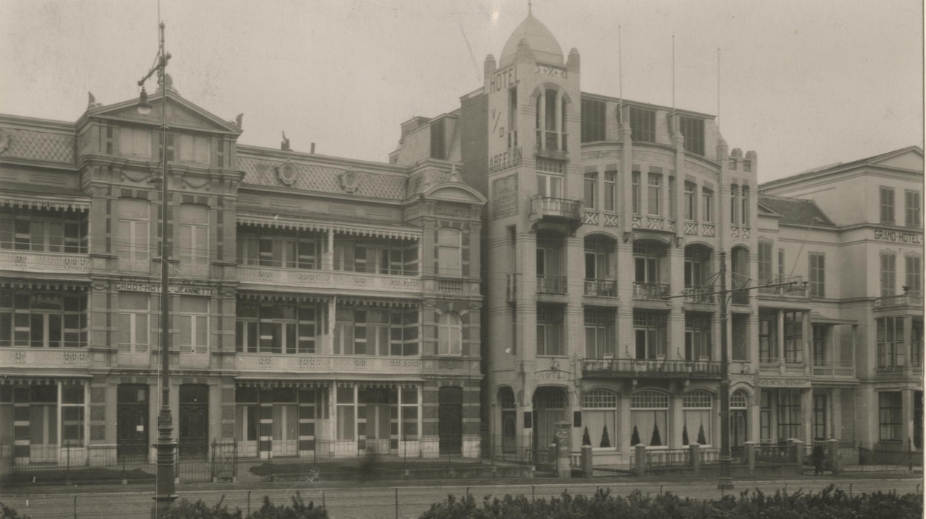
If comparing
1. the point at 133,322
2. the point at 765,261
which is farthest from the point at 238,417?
the point at 765,261

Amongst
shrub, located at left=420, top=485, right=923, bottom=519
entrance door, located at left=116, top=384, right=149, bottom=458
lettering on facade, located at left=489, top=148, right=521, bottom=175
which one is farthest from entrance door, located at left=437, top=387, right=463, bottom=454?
shrub, located at left=420, top=485, right=923, bottom=519

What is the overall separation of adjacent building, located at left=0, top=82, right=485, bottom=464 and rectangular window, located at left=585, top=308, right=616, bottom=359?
20.3 feet

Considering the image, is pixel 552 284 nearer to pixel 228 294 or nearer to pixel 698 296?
pixel 698 296

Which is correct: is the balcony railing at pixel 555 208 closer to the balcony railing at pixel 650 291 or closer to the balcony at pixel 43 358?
the balcony railing at pixel 650 291

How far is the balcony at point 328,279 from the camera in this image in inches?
1764

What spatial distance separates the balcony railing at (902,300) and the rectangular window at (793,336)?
14.8ft

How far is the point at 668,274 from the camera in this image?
54312mm

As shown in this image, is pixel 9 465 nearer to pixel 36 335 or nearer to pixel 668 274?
pixel 36 335

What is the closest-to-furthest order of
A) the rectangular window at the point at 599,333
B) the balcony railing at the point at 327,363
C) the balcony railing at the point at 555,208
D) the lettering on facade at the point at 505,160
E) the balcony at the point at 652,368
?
the balcony railing at the point at 327,363, the balcony railing at the point at 555,208, the lettering on facade at the point at 505,160, the balcony at the point at 652,368, the rectangular window at the point at 599,333

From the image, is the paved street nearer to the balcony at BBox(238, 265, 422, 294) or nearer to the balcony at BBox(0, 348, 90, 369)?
the balcony at BBox(0, 348, 90, 369)

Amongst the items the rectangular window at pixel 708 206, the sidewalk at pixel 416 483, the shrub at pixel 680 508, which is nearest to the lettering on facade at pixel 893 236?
the rectangular window at pixel 708 206

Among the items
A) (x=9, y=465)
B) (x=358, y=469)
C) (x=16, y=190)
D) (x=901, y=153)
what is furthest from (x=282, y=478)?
(x=901, y=153)

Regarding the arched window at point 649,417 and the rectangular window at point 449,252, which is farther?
the arched window at point 649,417

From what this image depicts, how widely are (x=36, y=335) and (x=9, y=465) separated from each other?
257 inches
